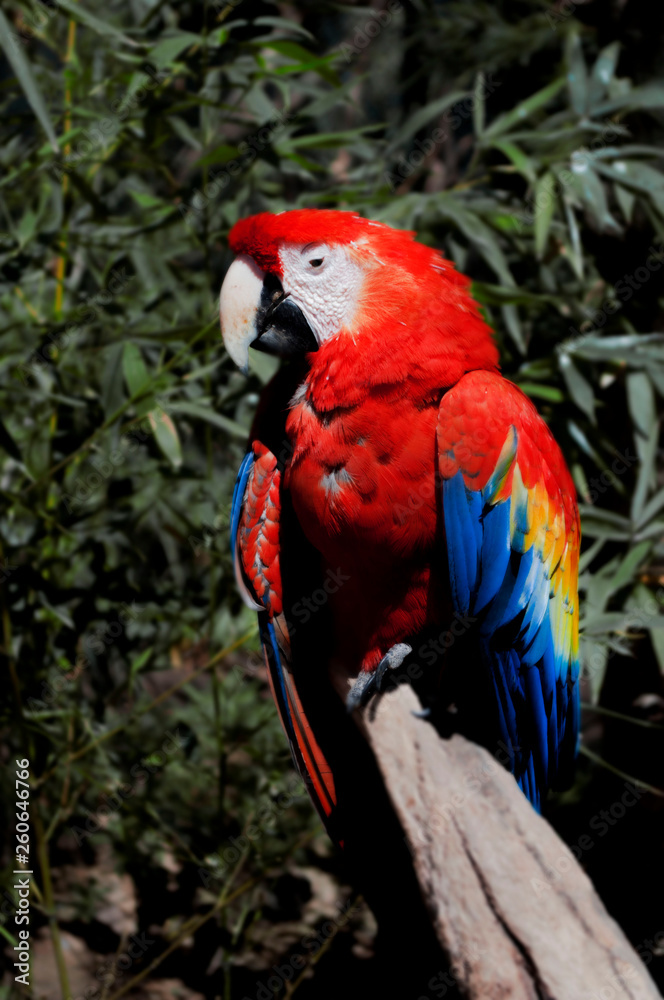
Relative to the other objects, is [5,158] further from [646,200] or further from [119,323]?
A: [646,200]

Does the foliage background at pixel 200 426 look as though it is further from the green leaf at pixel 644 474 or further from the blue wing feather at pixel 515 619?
the blue wing feather at pixel 515 619

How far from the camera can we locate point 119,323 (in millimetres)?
1362

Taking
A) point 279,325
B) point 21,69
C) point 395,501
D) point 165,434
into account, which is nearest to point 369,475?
point 395,501

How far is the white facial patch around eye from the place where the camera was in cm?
89

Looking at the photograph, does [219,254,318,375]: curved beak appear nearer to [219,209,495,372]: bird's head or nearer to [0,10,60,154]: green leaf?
[219,209,495,372]: bird's head

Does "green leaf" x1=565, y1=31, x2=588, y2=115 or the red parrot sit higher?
"green leaf" x1=565, y1=31, x2=588, y2=115

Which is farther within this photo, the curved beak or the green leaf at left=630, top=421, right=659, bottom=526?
the green leaf at left=630, top=421, right=659, bottom=526

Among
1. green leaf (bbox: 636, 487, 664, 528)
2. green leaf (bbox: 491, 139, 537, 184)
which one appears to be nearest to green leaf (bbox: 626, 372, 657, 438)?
green leaf (bbox: 636, 487, 664, 528)

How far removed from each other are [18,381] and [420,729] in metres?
0.93

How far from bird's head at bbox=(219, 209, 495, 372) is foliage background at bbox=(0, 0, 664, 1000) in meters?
0.22

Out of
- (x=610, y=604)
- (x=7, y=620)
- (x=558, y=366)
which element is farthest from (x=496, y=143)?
(x=7, y=620)

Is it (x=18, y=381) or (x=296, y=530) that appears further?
(x=18, y=381)

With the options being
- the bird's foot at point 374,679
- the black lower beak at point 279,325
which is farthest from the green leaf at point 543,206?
the bird's foot at point 374,679

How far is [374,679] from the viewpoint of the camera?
991mm
